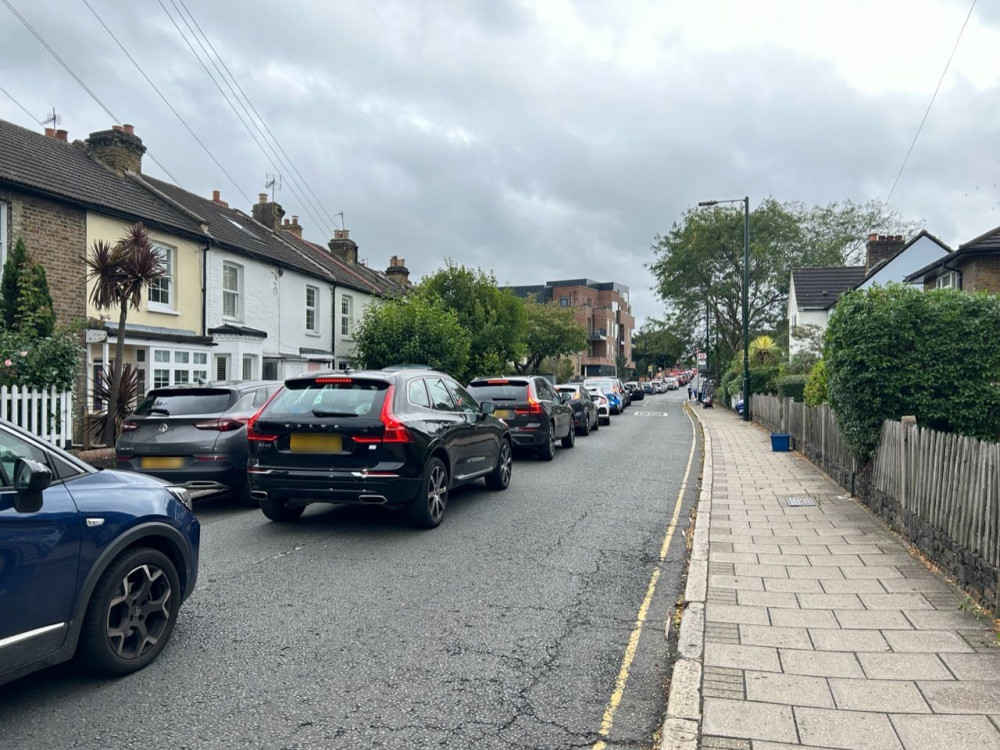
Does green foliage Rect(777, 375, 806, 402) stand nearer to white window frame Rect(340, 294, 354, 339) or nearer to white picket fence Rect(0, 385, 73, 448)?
white window frame Rect(340, 294, 354, 339)

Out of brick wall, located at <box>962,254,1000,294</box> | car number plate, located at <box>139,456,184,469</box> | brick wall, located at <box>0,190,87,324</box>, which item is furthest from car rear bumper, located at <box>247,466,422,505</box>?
brick wall, located at <box>962,254,1000,294</box>

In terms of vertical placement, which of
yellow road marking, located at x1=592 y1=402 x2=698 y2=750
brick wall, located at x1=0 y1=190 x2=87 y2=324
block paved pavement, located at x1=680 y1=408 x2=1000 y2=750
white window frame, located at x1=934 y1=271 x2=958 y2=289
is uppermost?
white window frame, located at x1=934 y1=271 x2=958 y2=289

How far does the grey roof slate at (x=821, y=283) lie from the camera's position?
38.4m

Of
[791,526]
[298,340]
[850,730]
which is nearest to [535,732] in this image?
[850,730]

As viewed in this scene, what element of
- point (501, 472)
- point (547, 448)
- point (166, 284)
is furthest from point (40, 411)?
point (547, 448)

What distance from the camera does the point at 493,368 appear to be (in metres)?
26.6

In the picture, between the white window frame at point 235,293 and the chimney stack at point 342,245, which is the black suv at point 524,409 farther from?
the chimney stack at point 342,245

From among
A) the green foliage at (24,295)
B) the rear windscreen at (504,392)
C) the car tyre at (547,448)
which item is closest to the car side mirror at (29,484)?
the rear windscreen at (504,392)

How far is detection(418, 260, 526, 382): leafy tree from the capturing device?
86.5ft

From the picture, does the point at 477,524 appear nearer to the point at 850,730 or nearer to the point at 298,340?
the point at 850,730

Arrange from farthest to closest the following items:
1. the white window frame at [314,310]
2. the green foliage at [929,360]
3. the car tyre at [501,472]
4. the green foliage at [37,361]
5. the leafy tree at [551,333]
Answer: the leafy tree at [551,333], the white window frame at [314,310], the green foliage at [37,361], the car tyre at [501,472], the green foliage at [929,360]

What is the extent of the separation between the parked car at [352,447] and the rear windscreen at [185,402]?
1.76m

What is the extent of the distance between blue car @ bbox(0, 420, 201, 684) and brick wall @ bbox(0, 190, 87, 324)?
11742 millimetres

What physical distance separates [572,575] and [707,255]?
4512 cm
